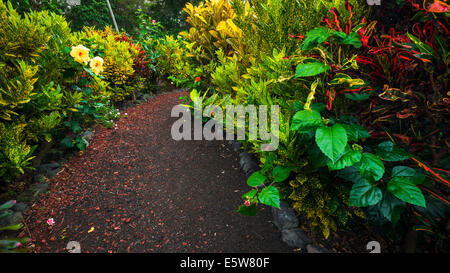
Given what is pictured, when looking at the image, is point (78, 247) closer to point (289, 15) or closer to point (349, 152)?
point (349, 152)

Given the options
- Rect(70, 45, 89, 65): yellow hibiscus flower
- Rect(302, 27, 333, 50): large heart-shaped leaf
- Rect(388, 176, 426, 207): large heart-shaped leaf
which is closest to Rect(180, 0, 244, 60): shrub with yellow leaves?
Rect(70, 45, 89, 65): yellow hibiscus flower

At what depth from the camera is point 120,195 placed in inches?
79.9

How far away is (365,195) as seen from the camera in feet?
3.04

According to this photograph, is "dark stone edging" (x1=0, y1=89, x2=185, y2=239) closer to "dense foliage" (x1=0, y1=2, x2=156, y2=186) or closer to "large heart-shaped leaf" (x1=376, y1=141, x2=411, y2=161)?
"dense foliage" (x1=0, y1=2, x2=156, y2=186)

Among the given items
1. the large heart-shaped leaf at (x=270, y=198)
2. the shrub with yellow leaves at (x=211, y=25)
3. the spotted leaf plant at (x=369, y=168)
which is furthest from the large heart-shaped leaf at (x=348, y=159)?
the shrub with yellow leaves at (x=211, y=25)

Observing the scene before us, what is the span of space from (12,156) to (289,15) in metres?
2.66

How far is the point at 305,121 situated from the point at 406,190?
516 mm

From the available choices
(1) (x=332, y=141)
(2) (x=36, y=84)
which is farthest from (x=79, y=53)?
(1) (x=332, y=141)

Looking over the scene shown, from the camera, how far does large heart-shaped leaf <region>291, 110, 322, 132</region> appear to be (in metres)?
0.88

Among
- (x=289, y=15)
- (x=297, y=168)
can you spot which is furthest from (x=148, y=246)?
(x=289, y=15)

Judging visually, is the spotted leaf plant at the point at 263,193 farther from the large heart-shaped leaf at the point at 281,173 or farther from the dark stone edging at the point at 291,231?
the dark stone edging at the point at 291,231

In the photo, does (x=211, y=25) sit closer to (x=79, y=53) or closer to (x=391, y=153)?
(x=79, y=53)

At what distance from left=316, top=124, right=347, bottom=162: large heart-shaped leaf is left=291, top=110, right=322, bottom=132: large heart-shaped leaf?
0.04 meters

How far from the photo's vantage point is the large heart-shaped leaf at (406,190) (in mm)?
799
